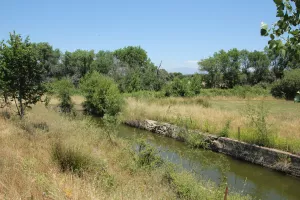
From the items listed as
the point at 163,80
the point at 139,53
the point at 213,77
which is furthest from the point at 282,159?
the point at 139,53

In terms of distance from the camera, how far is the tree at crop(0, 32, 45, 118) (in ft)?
32.2

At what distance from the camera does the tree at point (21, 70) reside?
9.83 m

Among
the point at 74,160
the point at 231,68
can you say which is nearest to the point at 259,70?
the point at 231,68

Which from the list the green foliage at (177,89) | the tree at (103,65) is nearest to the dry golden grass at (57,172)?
the green foliage at (177,89)

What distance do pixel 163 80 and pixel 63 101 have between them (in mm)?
20674

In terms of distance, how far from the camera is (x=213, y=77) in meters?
57.7

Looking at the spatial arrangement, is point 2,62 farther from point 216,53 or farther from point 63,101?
point 216,53

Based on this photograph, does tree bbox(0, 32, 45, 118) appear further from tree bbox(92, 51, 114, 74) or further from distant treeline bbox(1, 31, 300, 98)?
tree bbox(92, 51, 114, 74)

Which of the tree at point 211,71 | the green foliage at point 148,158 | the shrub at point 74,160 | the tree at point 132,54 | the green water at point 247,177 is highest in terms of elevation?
the tree at point 132,54

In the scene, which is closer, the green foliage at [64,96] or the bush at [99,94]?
the bush at [99,94]

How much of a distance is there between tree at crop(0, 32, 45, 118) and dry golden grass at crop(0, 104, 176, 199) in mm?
1230

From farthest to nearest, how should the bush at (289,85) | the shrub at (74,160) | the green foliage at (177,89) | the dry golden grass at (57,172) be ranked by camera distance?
the bush at (289,85) < the green foliage at (177,89) < the shrub at (74,160) < the dry golden grass at (57,172)

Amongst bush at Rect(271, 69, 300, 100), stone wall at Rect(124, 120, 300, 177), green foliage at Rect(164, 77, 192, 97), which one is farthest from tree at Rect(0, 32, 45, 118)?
bush at Rect(271, 69, 300, 100)

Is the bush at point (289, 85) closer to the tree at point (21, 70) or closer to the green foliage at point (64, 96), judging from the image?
the green foliage at point (64, 96)
